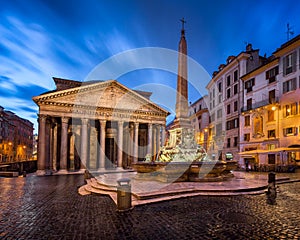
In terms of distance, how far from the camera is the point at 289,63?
23203 mm

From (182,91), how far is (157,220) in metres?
8.83

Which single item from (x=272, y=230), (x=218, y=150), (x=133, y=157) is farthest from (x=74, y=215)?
(x=218, y=150)

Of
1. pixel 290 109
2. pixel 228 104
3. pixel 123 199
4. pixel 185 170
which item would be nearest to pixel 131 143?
pixel 228 104

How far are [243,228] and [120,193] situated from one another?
3532mm

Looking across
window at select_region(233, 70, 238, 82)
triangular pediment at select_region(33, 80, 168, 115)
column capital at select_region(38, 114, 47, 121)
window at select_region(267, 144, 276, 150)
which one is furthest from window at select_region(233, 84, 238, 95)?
column capital at select_region(38, 114, 47, 121)

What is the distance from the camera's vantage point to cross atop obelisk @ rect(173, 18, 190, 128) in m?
12.8

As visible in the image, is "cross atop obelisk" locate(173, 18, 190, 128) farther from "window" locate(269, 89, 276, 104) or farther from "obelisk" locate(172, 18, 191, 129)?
"window" locate(269, 89, 276, 104)

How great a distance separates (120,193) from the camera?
6.67 meters

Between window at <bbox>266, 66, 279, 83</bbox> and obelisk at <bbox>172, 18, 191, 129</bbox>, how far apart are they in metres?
17.2

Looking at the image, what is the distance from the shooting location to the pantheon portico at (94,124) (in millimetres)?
23500

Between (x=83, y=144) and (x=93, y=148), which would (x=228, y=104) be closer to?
(x=93, y=148)

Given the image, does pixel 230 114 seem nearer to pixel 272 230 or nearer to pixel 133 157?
pixel 133 157

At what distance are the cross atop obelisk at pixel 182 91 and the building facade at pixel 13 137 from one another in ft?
144

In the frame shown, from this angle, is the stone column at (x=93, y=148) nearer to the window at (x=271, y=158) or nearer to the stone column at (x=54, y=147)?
the stone column at (x=54, y=147)
